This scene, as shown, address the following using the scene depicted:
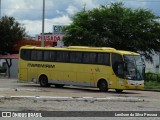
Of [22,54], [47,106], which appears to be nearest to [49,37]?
[22,54]

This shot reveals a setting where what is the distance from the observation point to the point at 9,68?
200ft

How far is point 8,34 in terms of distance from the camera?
213 feet

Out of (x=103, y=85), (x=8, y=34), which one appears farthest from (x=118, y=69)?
(x=8, y=34)

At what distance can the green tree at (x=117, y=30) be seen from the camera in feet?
162

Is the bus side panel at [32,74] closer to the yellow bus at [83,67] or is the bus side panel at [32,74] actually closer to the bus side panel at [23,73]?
the yellow bus at [83,67]

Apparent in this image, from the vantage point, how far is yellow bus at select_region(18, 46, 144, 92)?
3247 centimetres

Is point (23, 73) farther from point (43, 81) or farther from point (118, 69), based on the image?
point (118, 69)

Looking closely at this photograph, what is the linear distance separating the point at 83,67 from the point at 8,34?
32795mm

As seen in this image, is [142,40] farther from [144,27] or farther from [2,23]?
[2,23]

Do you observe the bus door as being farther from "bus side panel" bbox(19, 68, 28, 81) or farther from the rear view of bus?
"bus side panel" bbox(19, 68, 28, 81)

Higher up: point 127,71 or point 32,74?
point 127,71

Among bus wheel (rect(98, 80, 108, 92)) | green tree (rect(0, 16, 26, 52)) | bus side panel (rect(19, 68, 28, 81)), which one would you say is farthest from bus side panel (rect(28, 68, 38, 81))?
green tree (rect(0, 16, 26, 52))

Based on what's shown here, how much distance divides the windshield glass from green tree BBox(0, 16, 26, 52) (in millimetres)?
34302

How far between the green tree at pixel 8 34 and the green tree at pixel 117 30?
15512mm
